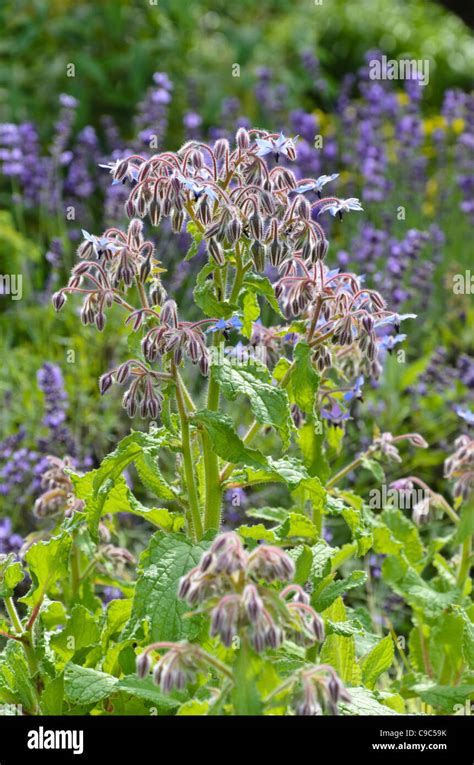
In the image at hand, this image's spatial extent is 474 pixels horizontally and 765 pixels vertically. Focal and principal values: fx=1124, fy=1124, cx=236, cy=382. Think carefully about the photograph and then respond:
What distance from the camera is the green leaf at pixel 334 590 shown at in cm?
256

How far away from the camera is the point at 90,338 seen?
4.96 metres

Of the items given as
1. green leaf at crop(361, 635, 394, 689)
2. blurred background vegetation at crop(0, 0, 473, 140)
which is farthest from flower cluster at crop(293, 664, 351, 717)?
blurred background vegetation at crop(0, 0, 473, 140)

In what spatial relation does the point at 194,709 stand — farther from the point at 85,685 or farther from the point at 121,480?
the point at 121,480

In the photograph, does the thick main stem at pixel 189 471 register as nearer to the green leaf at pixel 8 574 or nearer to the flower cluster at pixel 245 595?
the green leaf at pixel 8 574

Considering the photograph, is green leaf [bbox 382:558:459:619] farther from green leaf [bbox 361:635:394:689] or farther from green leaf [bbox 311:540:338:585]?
green leaf [bbox 311:540:338:585]

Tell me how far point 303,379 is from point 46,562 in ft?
2.44

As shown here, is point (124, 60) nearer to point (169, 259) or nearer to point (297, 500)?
point (169, 259)

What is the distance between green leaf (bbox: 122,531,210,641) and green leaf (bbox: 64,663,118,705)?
153 millimetres

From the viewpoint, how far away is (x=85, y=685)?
7.74 ft

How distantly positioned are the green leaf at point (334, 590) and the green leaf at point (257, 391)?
1.32 ft

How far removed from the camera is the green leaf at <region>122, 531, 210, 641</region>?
86.7 inches

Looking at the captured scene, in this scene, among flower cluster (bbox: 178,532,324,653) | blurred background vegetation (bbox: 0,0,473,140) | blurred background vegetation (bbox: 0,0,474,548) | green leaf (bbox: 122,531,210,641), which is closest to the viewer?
flower cluster (bbox: 178,532,324,653)

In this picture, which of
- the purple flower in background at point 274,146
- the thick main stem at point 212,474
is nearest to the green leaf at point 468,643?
the thick main stem at point 212,474
